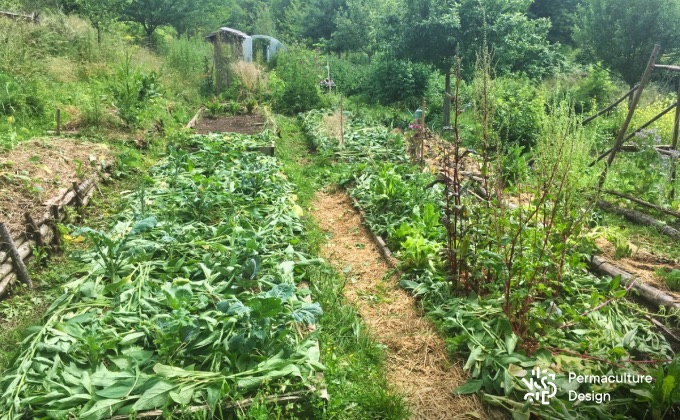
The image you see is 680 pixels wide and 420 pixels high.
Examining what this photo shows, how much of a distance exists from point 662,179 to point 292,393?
5827mm

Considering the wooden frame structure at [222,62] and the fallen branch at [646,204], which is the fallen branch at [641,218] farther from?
the wooden frame structure at [222,62]

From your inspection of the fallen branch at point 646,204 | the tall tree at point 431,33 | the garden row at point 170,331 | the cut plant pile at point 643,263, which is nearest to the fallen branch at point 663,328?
the cut plant pile at point 643,263

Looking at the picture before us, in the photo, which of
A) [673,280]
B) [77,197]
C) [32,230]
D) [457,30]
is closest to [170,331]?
[32,230]

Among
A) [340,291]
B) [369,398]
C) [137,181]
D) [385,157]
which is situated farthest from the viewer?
[385,157]

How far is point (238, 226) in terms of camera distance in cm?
375

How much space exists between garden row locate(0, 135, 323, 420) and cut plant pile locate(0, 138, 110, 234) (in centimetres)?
53

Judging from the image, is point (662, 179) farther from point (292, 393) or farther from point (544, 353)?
point (292, 393)

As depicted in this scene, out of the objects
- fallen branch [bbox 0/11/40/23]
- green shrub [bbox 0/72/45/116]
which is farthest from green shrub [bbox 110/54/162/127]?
fallen branch [bbox 0/11/40/23]

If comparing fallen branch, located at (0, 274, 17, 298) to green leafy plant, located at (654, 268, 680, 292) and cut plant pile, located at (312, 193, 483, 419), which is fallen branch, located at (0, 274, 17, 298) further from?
green leafy plant, located at (654, 268, 680, 292)

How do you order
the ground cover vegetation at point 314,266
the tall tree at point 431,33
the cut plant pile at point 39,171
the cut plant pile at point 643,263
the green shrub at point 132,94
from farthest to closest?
the tall tree at point 431,33
the green shrub at point 132,94
the cut plant pile at point 39,171
the cut plant pile at point 643,263
the ground cover vegetation at point 314,266

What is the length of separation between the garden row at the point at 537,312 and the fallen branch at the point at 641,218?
57.8 inches

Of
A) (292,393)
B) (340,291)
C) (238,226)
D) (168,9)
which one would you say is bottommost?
(340,291)

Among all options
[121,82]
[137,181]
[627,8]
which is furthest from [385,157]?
[627,8]

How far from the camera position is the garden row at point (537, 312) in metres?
2.48
